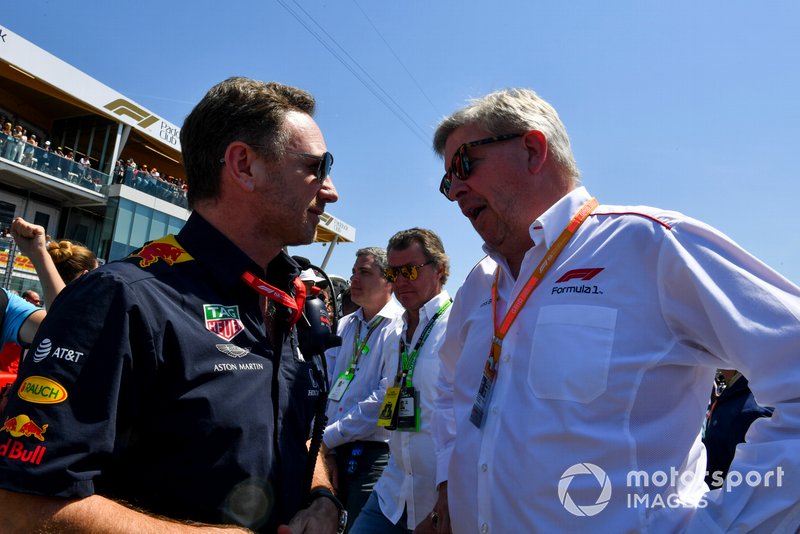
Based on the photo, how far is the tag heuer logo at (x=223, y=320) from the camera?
166 cm

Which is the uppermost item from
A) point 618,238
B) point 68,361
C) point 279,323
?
point 618,238

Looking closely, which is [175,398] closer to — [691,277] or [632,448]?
[632,448]

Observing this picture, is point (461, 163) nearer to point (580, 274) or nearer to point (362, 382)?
point (580, 274)

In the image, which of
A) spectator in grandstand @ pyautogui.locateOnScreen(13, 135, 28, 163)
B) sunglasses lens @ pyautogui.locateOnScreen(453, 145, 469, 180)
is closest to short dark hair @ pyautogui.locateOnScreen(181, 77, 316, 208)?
sunglasses lens @ pyautogui.locateOnScreen(453, 145, 469, 180)

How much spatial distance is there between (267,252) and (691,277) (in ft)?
5.02

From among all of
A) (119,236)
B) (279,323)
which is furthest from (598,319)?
(119,236)

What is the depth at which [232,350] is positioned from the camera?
1646 millimetres

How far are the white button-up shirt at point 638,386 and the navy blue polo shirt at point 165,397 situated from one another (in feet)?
2.71

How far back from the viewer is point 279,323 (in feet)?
6.49

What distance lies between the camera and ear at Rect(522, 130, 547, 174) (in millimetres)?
2305

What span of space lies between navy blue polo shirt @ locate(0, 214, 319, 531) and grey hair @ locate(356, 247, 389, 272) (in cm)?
345

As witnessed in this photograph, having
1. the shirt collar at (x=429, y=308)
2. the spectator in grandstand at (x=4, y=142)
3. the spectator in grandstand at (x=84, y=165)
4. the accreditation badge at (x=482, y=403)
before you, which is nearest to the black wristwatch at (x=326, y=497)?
the accreditation badge at (x=482, y=403)

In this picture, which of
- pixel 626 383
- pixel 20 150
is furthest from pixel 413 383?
pixel 20 150

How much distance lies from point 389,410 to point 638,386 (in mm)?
2414
